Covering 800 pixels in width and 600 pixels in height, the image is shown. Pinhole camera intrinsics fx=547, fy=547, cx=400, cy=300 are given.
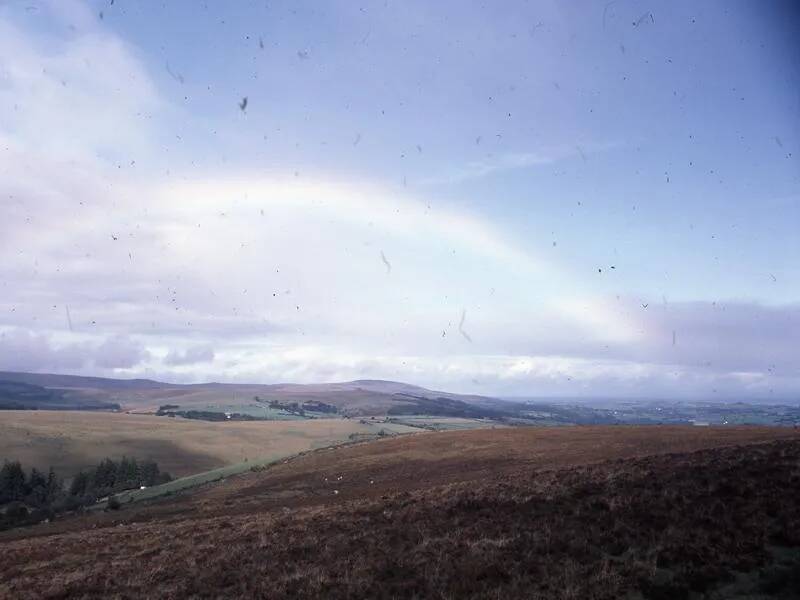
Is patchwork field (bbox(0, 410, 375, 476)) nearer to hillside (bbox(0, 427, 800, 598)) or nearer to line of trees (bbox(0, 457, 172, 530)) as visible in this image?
line of trees (bbox(0, 457, 172, 530))

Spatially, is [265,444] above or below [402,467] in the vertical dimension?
below

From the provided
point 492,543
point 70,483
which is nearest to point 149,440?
point 70,483

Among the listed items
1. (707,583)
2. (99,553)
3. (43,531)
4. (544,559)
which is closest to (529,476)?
(544,559)

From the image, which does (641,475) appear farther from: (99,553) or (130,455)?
(130,455)

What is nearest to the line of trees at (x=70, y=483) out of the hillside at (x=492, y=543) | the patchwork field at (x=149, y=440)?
the patchwork field at (x=149, y=440)

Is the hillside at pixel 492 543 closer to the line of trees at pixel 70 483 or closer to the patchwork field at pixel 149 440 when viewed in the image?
the line of trees at pixel 70 483

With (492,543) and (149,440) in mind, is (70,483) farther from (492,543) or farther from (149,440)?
(492,543)

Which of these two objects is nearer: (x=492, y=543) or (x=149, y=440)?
(x=492, y=543)
